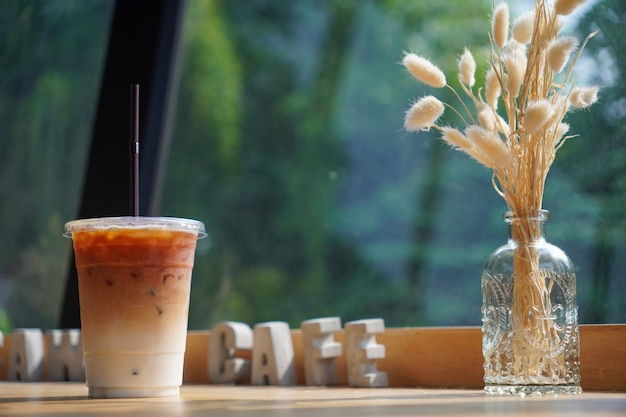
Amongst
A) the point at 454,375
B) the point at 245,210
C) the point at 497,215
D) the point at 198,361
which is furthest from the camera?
the point at 245,210

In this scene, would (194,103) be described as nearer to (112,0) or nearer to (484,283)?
(112,0)

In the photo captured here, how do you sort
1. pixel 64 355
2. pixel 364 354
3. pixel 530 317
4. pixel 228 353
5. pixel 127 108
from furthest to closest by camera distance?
1. pixel 127 108
2. pixel 64 355
3. pixel 228 353
4. pixel 364 354
5. pixel 530 317

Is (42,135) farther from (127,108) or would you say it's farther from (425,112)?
(425,112)

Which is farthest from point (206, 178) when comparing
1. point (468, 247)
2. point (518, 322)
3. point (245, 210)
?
point (518, 322)

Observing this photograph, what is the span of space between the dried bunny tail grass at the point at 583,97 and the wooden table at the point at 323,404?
416 mm

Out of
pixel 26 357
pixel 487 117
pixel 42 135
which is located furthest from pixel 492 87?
pixel 42 135

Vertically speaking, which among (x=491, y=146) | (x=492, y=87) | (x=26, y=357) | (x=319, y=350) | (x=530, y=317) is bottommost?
(x=26, y=357)

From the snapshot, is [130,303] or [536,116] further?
[130,303]

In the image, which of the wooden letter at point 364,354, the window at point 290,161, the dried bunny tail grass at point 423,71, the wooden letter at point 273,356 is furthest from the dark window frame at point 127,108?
the dried bunny tail grass at point 423,71

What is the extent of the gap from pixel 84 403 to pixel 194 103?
1.29m

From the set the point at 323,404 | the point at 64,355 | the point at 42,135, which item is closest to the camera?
the point at 323,404

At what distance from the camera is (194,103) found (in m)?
2.38

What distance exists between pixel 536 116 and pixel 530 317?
29cm

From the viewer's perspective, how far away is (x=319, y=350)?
1619 mm
